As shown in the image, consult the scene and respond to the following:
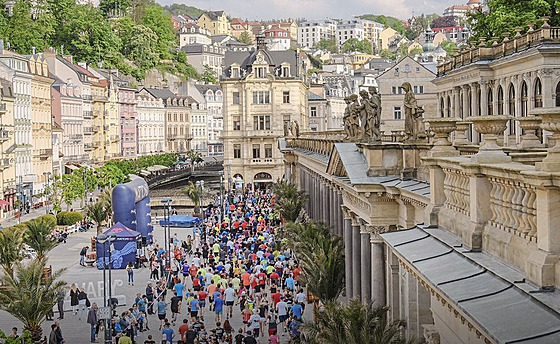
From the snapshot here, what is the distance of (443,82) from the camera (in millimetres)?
62969

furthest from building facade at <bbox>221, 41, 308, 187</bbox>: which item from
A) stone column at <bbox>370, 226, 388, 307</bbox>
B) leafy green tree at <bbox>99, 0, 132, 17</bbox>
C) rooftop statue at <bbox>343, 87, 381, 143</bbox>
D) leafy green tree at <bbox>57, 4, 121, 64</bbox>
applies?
leafy green tree at <bbox>99, 0, 132, 17</bbox>

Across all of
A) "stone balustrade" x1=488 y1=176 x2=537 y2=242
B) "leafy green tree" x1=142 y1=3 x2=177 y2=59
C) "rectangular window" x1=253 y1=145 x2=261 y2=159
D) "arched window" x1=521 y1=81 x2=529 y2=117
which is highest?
"leafy green tree" x1=142 y1=3 x2=177 y2=59

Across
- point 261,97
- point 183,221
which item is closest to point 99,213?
point 183,221

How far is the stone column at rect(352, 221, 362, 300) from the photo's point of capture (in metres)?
29.2

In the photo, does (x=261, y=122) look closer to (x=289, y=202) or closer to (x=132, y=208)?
(x=132, y=208)

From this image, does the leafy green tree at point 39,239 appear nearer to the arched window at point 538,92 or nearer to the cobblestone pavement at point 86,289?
the cobblestone pavement at point 86,289

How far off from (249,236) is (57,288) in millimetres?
25804

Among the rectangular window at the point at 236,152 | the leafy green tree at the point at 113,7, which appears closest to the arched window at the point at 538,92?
the rectangular window at the point at 236,152

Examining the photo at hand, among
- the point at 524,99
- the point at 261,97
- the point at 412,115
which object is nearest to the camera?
the point at 412,115

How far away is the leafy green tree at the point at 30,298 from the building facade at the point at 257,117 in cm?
7752

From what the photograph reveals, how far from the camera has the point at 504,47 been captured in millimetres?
48656

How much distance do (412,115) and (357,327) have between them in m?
7.70

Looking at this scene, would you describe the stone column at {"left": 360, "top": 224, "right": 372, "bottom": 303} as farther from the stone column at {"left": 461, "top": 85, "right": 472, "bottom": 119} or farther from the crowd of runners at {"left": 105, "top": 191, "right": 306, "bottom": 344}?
the stone column at {"left": 461, "top": 85, "right": 472, "bottom": 119}

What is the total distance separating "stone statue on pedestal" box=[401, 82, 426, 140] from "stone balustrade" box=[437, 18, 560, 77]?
18.7 m
